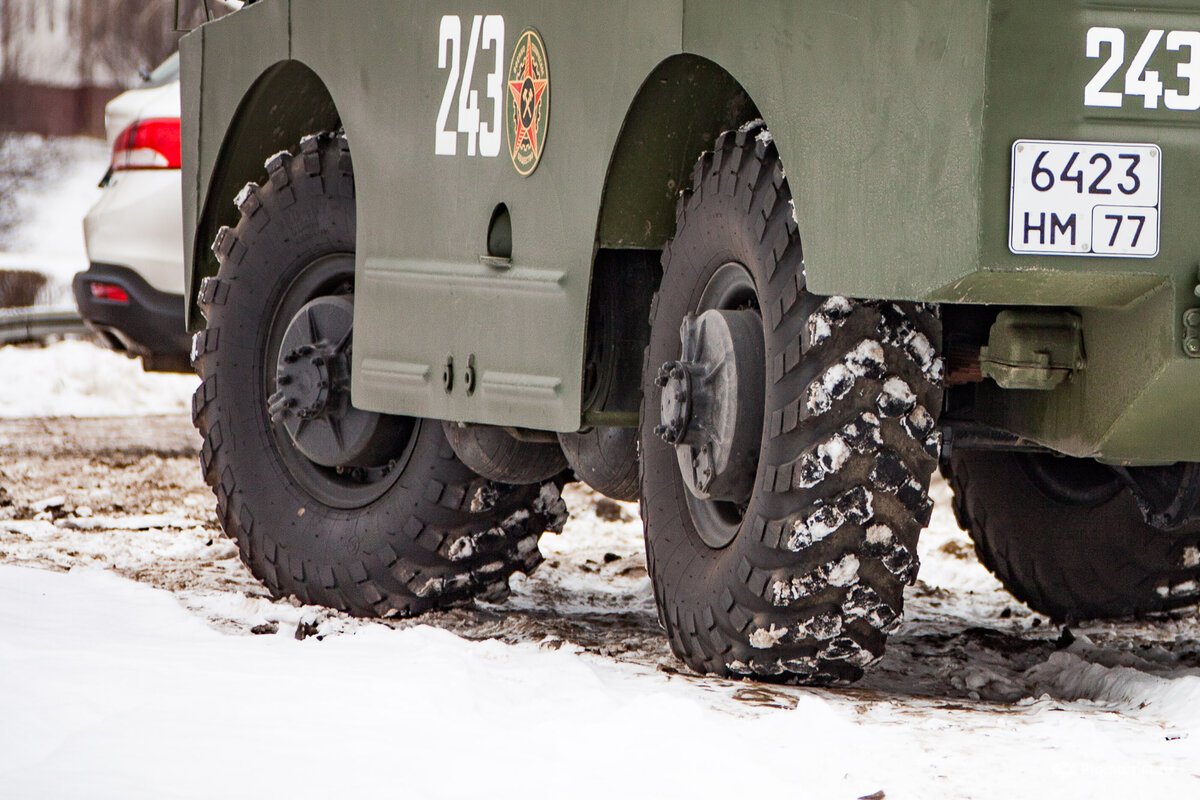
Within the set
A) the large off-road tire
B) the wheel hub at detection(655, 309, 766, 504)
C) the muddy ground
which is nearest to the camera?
the wheel hub at detection(655, 309, 766, 504)

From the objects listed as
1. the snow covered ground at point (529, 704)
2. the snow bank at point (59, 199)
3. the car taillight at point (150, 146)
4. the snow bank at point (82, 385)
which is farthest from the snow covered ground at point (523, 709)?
the snow bank at point (59, 199)

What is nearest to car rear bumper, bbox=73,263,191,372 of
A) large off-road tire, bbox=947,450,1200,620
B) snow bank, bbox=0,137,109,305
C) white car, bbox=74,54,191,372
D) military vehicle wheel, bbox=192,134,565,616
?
A: white car, bbox=74,54,191,372

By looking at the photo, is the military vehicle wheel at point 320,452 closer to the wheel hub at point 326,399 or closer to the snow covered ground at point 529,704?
the wheel hub at point 326,399

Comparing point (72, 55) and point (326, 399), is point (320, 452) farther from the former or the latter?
point (72, 55)

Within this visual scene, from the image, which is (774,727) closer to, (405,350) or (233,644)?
(233,644)

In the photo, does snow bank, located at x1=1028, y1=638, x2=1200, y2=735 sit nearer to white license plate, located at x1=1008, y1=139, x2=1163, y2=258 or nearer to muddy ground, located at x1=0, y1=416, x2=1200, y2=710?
muddy ground, located at x1=0, y1=416, x2=1200, y2=710

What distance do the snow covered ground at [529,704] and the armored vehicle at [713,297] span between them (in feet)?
0.85

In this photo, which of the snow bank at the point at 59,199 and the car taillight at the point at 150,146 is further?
the snow bank at the point at 59,199

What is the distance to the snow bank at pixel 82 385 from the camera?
11.4 metres

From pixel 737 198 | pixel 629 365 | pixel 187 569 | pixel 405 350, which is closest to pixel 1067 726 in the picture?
pixel 737 198

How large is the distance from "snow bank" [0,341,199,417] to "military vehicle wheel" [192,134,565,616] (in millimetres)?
5700

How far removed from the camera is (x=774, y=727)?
135 inches

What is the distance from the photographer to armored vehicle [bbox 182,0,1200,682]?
3.24 meters

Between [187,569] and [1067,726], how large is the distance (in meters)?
3.30
